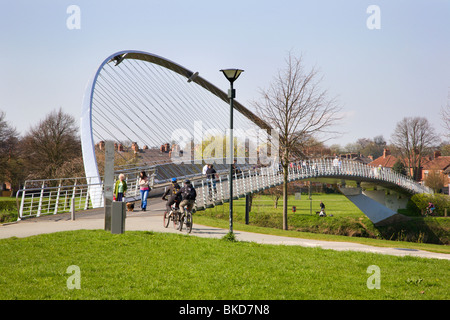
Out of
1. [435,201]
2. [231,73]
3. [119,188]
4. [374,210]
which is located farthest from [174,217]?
[435,201]

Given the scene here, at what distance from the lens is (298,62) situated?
26859 millimetres

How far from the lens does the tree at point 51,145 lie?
44125 mm

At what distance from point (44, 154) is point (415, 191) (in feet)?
120

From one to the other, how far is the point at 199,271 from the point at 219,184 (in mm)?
14730

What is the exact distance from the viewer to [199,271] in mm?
7738

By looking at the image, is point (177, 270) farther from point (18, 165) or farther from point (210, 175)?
point (18, 165)

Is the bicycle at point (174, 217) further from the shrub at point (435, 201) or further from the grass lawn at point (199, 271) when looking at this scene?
the shrub at point (435, 201)

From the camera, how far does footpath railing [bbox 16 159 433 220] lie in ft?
60.8

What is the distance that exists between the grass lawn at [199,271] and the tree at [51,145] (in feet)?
115
